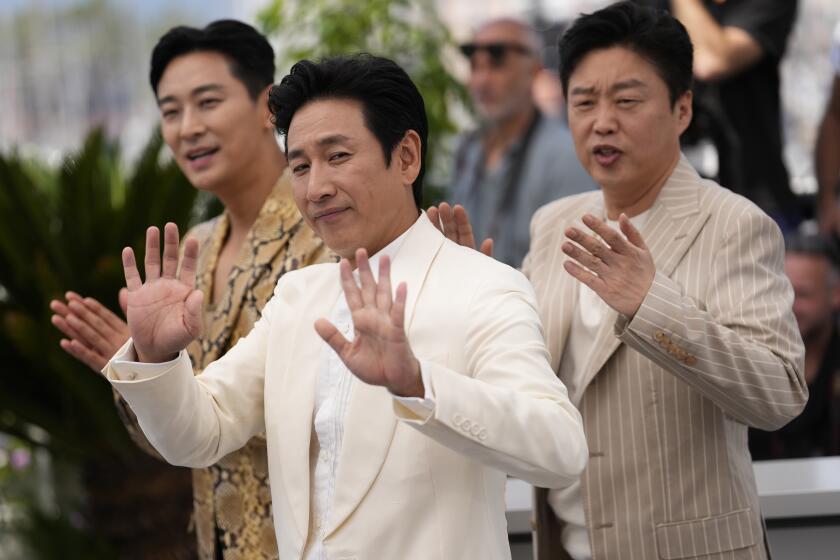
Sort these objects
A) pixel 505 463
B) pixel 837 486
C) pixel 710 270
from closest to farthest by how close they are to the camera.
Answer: pixel 505 463
pixel 710 270
pixel 837 486

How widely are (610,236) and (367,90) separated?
1.71 ft

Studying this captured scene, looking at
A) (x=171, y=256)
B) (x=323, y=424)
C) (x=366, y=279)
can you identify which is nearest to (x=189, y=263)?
(x=171, y=256)

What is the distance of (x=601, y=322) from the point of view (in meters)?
2.59

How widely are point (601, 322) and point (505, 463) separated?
82cm

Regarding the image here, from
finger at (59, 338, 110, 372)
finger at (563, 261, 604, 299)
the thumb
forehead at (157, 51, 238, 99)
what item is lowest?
the thumb

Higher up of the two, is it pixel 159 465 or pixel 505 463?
pixel 159 465

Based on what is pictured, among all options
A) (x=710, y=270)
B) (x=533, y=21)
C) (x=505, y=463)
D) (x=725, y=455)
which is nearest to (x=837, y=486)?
(x=725, y=455)

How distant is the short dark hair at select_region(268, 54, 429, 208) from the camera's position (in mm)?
2127

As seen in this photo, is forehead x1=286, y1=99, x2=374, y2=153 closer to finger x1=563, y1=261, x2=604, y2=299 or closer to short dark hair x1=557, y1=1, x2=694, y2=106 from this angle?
finger x1=563, y1=261, x2=604, y2=299

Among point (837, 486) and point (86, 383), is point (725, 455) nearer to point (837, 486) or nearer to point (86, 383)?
point (837, 486)

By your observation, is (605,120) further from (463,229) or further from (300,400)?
(300,400)

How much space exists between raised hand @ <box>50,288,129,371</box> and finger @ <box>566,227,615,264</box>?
111 cm

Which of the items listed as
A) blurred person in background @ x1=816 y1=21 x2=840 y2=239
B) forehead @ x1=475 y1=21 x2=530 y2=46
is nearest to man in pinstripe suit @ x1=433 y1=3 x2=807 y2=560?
blurred person in background @ x1=816 y1=21 x2=840 y2=239

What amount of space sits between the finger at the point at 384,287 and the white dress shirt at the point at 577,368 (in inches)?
34.6
